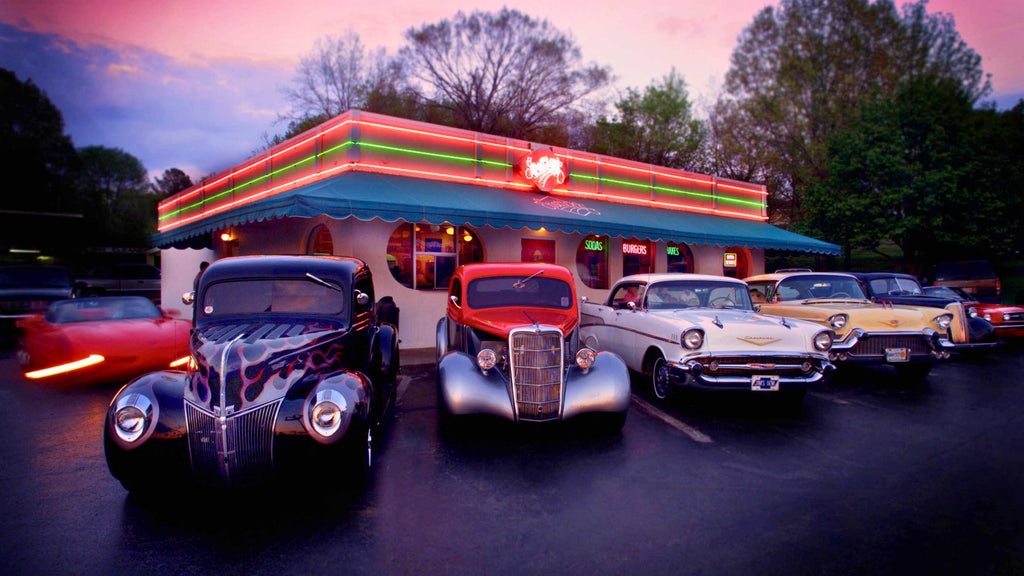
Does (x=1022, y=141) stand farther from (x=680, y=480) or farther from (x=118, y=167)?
(x=118, y=167)

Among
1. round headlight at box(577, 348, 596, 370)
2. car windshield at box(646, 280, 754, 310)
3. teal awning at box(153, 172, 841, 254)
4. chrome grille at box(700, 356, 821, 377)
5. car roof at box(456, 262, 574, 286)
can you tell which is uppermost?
teal awning at box(153, 172, 841, 254)

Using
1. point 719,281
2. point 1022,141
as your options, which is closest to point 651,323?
point 719,281

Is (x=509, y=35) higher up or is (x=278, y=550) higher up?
(x=509, y=35)

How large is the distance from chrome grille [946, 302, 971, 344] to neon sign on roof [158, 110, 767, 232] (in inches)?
304

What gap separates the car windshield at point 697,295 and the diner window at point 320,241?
7.34 meters

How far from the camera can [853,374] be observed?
29.3 feet

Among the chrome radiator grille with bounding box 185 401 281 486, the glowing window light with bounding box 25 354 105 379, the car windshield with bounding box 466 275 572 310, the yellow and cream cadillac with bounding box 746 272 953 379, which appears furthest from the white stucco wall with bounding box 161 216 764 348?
the chrome radiator grille with bounding box 185 401 281 486

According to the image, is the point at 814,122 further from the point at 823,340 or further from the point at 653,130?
the point at 823,340

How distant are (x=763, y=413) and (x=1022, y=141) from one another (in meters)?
25.8

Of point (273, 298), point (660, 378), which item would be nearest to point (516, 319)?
point (660, 378)

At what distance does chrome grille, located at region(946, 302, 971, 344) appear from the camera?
9.01 meters

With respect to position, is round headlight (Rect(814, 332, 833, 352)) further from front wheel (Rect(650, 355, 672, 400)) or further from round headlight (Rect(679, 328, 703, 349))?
front wheel (Rect(650, 355, 672, 400))

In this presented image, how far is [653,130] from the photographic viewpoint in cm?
3369

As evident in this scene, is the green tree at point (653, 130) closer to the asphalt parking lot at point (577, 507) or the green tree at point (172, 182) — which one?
the asphalt parking lot at point (577, 507)
